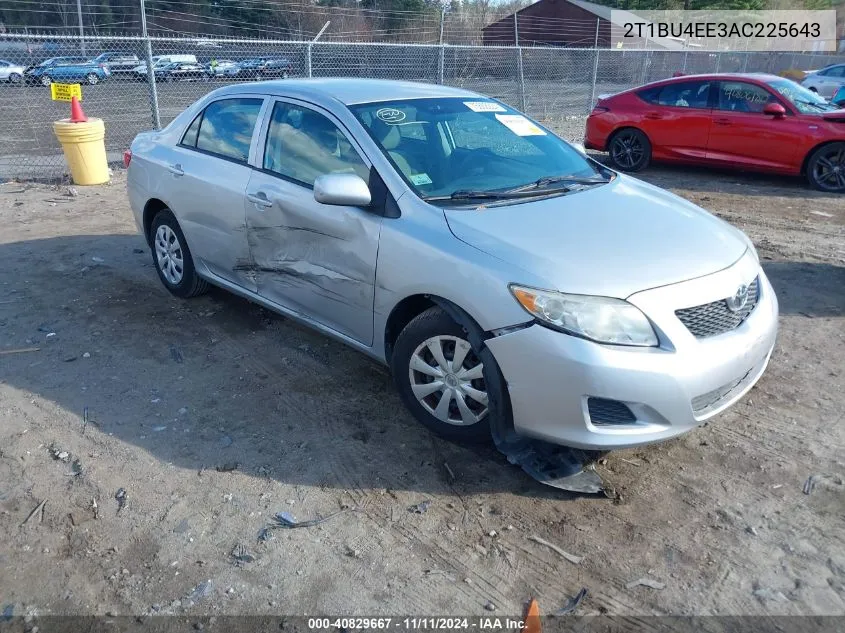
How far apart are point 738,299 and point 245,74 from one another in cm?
1334

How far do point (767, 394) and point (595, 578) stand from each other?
2047 millimetres

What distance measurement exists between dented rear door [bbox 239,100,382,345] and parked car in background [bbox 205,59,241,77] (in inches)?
378

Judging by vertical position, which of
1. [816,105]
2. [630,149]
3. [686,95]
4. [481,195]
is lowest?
[630,149]

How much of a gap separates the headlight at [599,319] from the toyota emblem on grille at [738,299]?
546 millimetres

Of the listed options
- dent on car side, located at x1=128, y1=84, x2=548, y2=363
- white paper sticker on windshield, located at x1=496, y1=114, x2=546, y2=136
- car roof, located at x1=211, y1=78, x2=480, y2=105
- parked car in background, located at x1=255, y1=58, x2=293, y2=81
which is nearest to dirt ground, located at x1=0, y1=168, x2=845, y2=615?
dent on car side, located at x1=128, y1=84, x2=548, y2=363

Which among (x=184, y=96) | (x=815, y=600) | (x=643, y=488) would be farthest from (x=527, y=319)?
(x=184, y=96)

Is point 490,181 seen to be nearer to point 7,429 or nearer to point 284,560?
point 284,560

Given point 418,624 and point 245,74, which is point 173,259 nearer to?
point 418,624

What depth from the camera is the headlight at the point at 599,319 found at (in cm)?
305

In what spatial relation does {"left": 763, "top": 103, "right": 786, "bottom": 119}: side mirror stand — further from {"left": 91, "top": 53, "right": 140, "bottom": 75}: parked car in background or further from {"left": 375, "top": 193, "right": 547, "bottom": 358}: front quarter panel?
{"left": 91, "top": 53, "right": 140, "bottom": 75}: parked car in background

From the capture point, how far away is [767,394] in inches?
168

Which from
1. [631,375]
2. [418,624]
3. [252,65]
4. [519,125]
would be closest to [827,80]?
[252,65]

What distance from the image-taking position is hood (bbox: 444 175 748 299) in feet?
10.4

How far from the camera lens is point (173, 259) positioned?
5.59 m
